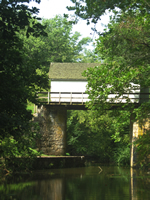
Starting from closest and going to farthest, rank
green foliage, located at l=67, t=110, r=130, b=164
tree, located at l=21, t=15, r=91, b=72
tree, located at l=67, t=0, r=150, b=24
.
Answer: tree, located at l=67, t=0, r=150, b=24, green foliage, located at l=67, t=110, r=130, b=164, tree, located at l=21, t=15, r=91, b=72

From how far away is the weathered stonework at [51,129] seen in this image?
28.1 metres

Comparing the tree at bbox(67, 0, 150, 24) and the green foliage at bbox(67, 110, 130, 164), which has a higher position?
the tree at bbox(67, 0, 150, 24)

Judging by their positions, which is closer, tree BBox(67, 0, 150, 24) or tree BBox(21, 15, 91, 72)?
tree BBox(67, 0, 150, 24)

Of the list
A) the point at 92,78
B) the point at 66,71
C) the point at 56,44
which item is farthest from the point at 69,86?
the point at 56,44

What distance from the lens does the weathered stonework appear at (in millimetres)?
28094

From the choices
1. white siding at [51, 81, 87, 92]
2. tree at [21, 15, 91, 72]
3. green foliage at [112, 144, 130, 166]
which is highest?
tree at [21, 15, 91, 72]

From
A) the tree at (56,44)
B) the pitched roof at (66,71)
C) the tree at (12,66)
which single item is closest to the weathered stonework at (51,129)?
the pitched roof at (66,71)

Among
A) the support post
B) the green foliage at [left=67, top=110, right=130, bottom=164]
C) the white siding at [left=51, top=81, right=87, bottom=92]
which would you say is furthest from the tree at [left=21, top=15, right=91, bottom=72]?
the support post

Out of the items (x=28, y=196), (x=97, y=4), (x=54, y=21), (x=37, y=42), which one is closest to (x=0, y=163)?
(x=28, y=196)

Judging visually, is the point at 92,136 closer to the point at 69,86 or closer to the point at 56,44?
the point at 69,86

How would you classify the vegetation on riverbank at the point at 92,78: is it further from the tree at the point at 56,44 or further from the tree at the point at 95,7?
the tree at the point at 56,44

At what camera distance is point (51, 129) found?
92.6 ft

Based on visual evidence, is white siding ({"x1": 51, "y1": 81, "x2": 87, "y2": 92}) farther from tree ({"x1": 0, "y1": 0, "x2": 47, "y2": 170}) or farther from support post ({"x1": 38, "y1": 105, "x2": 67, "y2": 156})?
tree ({"x1": 0, "y1": 0, "x2": 47, "y2": 170})

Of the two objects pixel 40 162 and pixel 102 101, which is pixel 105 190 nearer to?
pixel 102 101
